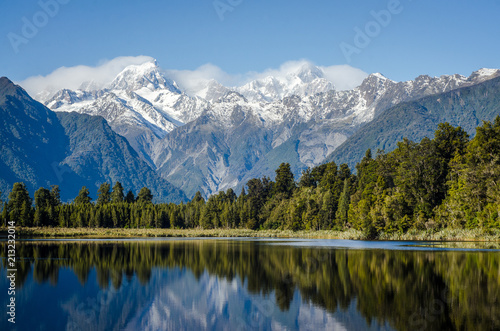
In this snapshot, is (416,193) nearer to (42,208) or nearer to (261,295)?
(261,295)

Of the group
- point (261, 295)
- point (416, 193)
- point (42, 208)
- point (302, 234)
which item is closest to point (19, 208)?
point (42, 208)

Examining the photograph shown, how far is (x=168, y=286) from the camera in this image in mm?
43156

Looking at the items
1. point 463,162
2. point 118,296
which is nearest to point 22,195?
point 463,162

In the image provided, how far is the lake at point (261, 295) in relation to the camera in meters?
29.4

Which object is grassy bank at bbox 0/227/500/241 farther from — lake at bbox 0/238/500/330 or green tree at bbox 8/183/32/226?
lake at bbox 0/238/500/330

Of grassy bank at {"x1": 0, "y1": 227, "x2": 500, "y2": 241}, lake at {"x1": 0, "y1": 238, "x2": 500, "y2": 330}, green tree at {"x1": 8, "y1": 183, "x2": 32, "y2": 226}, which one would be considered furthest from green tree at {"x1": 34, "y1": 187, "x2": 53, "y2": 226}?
lake at {"x1": 0, "y1": 238, "x2": 500, "y2": 330}

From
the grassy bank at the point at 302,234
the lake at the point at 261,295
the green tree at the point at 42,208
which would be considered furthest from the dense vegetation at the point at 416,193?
the lake at the point at 261,295

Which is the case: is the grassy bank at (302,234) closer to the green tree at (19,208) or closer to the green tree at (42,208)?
the green tree at (19,208)

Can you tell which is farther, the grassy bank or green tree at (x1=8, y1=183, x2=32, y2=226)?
green tree at (x1=8, y1=183, x2=32, y2=226)

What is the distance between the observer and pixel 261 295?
38312mm

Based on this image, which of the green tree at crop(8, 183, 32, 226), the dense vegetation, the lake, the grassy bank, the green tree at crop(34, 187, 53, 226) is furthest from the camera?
the green tree at crop(34, 187, 53, 226)

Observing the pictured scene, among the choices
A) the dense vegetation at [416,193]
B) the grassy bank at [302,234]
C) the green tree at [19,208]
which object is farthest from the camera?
the green tree at [19,208]

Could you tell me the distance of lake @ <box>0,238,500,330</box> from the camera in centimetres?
2942

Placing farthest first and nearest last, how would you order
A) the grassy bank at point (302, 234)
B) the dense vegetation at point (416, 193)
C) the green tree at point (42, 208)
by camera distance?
the green tree at point (42, 208) < the grassy bank at point (302, 234) < the dense vegetation at point (416, 193)
